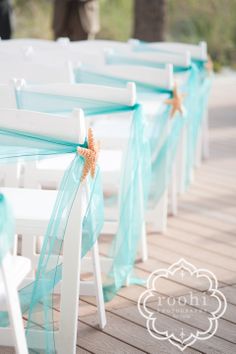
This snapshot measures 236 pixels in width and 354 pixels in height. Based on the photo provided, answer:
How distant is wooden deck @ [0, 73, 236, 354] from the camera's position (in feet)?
11.1

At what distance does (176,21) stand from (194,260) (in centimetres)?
910

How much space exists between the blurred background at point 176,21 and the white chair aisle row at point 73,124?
639 centimetres

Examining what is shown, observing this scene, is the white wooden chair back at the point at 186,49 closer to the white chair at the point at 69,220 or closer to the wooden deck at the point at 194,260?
the wooden deck at the point at 194,260

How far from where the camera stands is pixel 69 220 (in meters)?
3.14

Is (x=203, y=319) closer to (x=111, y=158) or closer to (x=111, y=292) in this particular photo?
(x=111, y=292)

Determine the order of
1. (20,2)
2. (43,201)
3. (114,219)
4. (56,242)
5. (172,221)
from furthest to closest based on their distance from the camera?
(20,2) < (172,221) < (114,219) < (43,201) < (56,242)

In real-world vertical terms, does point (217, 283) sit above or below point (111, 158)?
below

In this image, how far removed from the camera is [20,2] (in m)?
12.8

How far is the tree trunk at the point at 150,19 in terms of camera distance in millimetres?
9141

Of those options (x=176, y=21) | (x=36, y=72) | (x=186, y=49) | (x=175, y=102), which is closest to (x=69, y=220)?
(x=36, y=72)

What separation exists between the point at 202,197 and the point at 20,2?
7768 millimetres

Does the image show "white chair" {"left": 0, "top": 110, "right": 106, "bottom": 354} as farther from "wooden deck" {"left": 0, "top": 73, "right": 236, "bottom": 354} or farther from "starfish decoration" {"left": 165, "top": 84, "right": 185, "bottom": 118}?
"starfish decoration" {"left": 165, "top": 84, "right": 185, "bottom": 118}

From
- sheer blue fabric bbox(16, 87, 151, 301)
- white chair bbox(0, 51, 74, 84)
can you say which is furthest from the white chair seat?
white chair bbox(0, 51, 74, 84)

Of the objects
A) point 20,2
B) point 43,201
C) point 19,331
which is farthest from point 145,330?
point 20,2
